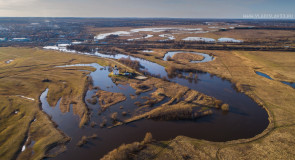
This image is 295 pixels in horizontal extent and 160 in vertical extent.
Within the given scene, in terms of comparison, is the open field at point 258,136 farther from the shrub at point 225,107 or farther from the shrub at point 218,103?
the shrub at point 218,103

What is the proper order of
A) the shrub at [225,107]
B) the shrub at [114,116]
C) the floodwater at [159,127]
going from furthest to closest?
the shrub at [225,107]
the shrub at [114,116]
the floodwater at [159,127]

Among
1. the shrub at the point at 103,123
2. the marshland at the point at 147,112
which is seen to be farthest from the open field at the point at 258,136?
the shrub at the point at 103,123

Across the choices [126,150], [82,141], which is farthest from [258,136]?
[82,141]

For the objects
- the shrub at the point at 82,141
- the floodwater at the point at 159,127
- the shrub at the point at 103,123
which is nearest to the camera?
the shrub at the point at 82,141

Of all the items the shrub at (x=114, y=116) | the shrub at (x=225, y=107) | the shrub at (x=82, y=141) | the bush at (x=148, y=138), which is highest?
the shrub at (x=225, y=107)

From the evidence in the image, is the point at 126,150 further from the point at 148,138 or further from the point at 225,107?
the point at 225,107
